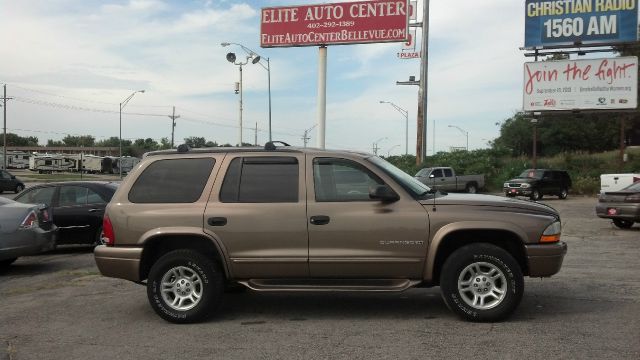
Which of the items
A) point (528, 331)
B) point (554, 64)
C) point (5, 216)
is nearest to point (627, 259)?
point (528, 331)

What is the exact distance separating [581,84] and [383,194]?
32383 mm

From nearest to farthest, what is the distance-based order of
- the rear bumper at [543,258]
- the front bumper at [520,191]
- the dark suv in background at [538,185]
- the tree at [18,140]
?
the rear bumper at [543,258] < the front bumper at [520,191] < the dark suv in background at [538,185] < the tree at [18,140]

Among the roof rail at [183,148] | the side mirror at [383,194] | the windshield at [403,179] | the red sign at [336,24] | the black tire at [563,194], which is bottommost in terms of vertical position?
the black tire at [563,194]

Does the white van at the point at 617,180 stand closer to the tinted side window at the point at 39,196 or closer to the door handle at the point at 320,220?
the tinted side window at the point at 39,196

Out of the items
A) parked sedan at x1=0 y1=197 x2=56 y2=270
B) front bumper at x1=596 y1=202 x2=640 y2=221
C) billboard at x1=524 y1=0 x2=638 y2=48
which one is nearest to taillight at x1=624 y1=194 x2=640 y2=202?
front bumper at x1=596 y1=202 x2=640 y2=221

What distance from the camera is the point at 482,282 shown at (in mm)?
5996

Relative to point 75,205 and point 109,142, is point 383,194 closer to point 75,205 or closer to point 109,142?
point 75,205

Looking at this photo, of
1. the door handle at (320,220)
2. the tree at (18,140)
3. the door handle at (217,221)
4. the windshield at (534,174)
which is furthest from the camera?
the tree at (18,140)

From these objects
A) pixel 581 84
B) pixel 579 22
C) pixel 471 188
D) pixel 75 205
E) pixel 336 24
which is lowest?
pixel 471 188

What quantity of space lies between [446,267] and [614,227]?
12.5 meters

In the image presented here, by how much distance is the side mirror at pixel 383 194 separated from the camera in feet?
19.4

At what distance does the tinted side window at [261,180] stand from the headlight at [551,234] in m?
2.48

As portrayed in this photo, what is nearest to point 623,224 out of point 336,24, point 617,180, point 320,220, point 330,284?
point 617,180

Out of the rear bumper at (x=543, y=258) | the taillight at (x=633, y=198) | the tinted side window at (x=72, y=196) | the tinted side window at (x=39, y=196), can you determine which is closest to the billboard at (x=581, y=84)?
the taillight at (x=633, y=198)
